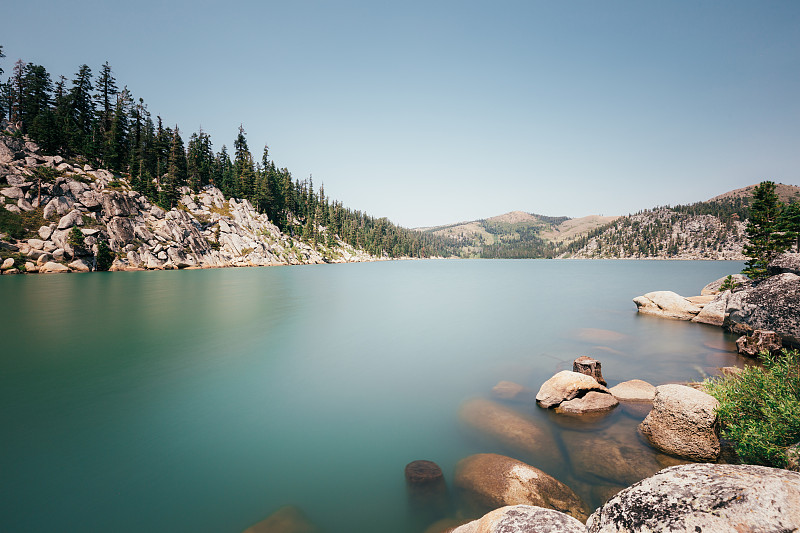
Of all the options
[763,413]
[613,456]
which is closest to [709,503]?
[763,413]

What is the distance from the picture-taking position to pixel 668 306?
96.0ft

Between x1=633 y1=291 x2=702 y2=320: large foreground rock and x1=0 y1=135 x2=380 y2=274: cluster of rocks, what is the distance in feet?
278

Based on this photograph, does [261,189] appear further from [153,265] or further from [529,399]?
[529,399]

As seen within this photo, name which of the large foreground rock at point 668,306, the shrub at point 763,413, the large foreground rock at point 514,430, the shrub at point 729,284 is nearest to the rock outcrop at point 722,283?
the shrub at point 729,284

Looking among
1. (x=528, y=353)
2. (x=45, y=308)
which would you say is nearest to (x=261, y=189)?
(x=45, y=308)

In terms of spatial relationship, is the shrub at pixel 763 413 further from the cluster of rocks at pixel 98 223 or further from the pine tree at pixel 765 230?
the cluster of rocks at pixel 98 223

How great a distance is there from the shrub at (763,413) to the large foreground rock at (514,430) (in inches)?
161

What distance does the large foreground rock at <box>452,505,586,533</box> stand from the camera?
428 cm

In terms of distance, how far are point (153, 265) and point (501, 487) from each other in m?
81.8

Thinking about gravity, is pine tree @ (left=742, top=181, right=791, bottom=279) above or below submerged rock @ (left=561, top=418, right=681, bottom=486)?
above

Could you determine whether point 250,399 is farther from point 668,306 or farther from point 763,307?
point 668,306

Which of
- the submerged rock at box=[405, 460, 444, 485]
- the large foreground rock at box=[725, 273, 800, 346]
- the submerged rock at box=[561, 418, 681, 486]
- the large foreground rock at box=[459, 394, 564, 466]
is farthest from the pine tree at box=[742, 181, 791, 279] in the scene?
the submerged rock at box=[405, 460, 444, 485]

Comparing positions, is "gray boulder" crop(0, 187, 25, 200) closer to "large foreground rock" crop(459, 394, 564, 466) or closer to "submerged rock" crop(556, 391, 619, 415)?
"large foreground rock" crop(459, 394, 564, 466)

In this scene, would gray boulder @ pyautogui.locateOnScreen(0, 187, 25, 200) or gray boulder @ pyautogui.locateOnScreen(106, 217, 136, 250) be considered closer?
gray boulder @ pyautogui.locateOnScreen(0, 187, 25, 200)
